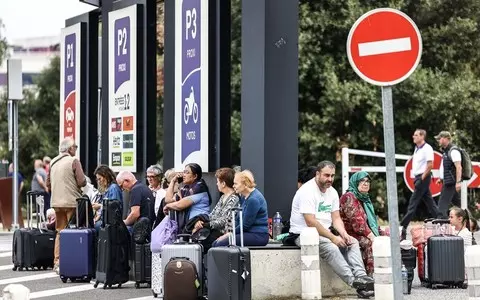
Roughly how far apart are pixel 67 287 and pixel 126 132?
402cm

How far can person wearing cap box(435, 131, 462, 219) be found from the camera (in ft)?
69.6

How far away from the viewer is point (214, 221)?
15188mm

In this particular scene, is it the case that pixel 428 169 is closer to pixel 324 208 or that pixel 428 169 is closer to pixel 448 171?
pixel 448 171

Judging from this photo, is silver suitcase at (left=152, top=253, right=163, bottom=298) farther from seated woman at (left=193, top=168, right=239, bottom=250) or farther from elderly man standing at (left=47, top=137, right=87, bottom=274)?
elderly man standing at (left=47, top=137, right=87, bottom=274)

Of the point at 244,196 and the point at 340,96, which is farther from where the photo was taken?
the point at 340,96

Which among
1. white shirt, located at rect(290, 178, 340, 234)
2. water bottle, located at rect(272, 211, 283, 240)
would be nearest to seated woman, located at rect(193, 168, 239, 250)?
water bottle, located at rect(272, 211, 283, 240)

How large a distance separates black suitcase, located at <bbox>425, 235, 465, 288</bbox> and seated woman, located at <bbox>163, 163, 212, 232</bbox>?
8.75ft

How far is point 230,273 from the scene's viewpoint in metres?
13.6

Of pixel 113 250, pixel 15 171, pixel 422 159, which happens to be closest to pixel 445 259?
pixel 113 250

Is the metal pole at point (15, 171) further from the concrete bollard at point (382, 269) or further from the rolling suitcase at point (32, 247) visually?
the concrete bollard at point (382, 269)

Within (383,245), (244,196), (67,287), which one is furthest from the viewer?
(67,287)

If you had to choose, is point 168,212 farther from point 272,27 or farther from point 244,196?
point 272,27

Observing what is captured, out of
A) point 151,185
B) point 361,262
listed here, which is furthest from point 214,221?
point 151,185

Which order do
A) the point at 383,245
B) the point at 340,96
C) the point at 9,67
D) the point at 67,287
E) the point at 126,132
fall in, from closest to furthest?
the point at 383,245
the point at 67,287
the point at 126,132
the point at 9,67
the point at 340,96
